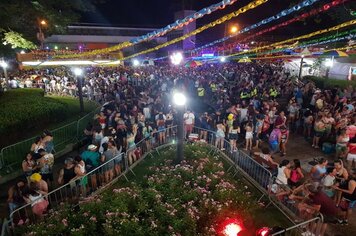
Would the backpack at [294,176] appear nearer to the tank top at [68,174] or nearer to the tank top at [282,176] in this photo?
the tank top at [282,176]

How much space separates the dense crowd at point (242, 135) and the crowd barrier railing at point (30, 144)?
936mm

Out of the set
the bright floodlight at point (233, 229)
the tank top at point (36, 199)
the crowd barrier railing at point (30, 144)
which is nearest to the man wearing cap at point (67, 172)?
the tank top at point (36, 199)

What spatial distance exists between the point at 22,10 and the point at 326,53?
18.2 metres

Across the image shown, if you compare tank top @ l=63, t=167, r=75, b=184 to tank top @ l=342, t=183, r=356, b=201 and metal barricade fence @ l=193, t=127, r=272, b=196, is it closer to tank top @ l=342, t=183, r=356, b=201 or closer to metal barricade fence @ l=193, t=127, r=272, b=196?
metal barricade fence @ l=193, t=127, r=272, b=196

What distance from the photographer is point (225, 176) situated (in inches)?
366

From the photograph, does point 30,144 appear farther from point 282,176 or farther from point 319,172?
point 319,172

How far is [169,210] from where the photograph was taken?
6992 millimetres

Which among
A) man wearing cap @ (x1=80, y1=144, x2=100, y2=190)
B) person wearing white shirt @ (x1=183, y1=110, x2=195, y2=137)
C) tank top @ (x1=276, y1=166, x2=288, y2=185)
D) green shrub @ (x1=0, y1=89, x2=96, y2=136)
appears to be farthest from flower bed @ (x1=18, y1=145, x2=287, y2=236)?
green shrub @ (x1=0, y1=89, x2=96, y2=136)

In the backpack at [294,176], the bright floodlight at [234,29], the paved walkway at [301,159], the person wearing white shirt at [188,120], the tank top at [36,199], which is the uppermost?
the bright floodlight at [234,29]

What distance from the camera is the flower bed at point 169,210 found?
6465 millimetres

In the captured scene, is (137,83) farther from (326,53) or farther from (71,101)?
(326,53)

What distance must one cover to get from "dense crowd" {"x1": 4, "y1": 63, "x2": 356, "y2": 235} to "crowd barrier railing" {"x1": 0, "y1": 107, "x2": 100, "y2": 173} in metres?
0.94

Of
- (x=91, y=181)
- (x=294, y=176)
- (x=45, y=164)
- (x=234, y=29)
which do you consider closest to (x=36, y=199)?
(x=45, y=164)

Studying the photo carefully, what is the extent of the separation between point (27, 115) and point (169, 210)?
965 centimetres
